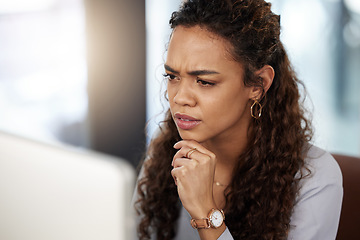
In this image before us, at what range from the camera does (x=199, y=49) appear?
1.21m

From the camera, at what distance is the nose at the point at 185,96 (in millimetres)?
1219

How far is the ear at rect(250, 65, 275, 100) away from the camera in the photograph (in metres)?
1.31

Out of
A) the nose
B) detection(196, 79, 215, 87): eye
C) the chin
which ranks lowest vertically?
the chin

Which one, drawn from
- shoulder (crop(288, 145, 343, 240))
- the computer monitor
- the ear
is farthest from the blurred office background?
the computer monitor

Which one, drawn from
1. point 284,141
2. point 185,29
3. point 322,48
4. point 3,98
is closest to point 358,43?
point 322,48

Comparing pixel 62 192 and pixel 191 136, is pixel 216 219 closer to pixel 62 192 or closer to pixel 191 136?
pixel 191 136

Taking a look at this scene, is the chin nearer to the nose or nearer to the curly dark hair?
the nose

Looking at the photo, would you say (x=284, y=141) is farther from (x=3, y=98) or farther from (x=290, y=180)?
(x=3, y=98)

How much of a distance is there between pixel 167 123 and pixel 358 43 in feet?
6.74

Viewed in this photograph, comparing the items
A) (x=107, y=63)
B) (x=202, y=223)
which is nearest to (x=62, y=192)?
(x=202, y=223)

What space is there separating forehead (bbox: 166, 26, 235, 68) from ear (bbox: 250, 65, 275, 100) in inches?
5.6

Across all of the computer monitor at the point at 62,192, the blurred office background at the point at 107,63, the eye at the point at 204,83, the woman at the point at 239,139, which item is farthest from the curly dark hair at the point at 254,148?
the computer monitor at the point at 62,192

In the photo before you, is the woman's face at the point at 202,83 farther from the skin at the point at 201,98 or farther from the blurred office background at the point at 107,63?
the blurred office background at the point at 107,63

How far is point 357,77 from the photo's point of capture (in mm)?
3119
